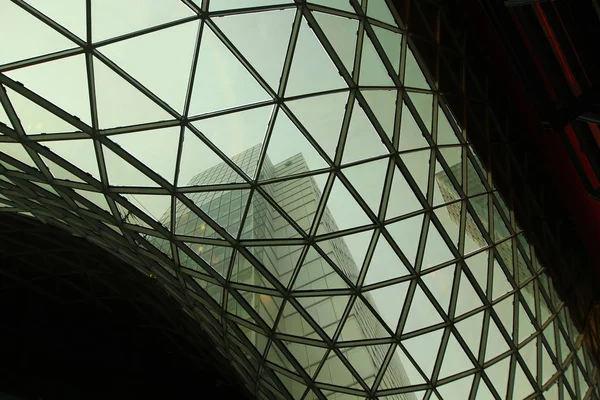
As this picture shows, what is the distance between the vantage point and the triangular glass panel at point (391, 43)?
53.7 feet

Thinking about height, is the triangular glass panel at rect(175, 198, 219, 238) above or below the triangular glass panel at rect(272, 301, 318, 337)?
above

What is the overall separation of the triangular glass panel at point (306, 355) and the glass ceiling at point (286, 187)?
68 millimetres

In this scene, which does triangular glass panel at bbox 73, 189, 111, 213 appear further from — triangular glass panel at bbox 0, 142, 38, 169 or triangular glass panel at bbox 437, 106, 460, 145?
triangular glass panel at bbox 437, 106, 460, 145

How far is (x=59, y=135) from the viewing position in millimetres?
16000

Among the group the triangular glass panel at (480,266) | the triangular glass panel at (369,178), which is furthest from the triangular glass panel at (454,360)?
the triangular glass panel at (369,178)

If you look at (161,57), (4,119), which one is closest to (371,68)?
(161,57)

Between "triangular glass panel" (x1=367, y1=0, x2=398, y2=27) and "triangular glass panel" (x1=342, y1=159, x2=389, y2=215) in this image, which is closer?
"triangular glass panel" (x1=367, y1=0, x2=398, y2=27)

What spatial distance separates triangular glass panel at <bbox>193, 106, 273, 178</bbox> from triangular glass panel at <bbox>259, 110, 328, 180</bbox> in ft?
1.62

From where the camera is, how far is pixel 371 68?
54.0 ft

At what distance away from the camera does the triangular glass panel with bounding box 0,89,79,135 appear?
1493 cm

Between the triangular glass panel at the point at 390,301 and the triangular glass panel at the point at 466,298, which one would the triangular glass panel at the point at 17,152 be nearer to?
the triangular glass panel at the point at 390,301

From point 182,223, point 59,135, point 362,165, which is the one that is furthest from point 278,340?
point 59,135

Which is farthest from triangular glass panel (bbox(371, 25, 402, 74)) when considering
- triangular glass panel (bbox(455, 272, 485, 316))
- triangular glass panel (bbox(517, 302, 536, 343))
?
triangular glass panel (bbox(517, 302, 536, 343))

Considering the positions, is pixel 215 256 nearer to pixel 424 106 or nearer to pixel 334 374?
pixel 334 374
